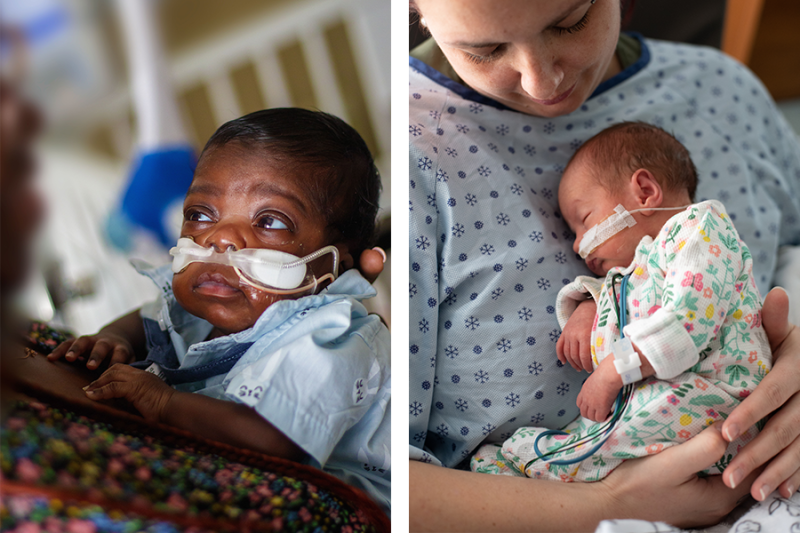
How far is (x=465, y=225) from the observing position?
897 mm

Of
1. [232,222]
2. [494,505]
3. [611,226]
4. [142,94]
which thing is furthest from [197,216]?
[611,226]

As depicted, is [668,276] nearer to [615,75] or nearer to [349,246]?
[349,246]

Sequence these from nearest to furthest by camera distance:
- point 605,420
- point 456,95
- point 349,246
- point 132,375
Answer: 1. point 132,375
2. point 349,246
3. point 605,420
4. point 456,95

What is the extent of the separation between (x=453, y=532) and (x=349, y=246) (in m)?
0.42

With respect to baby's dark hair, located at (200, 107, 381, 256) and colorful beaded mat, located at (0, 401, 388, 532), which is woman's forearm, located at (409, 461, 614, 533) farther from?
baby's dark hair, located at (200, 107, 381, 256)

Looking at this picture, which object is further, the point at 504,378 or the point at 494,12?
the point at 504,378

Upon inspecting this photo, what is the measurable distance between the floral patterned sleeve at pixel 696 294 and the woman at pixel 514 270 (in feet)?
0.23

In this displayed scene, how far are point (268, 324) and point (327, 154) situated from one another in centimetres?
22

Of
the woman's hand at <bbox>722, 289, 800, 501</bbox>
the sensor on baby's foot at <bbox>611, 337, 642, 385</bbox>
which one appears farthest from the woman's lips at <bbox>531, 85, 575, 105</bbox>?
the woman's hand at <bbox>722, 289, 800, 501</bbox>

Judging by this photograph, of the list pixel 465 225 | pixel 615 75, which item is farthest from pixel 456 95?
pixel 615 75

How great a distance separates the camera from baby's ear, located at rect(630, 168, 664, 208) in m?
0.94

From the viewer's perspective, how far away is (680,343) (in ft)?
2.44

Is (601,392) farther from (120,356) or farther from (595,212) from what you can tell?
(120,356)

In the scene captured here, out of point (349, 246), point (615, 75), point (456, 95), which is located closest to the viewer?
point (349, 246)
